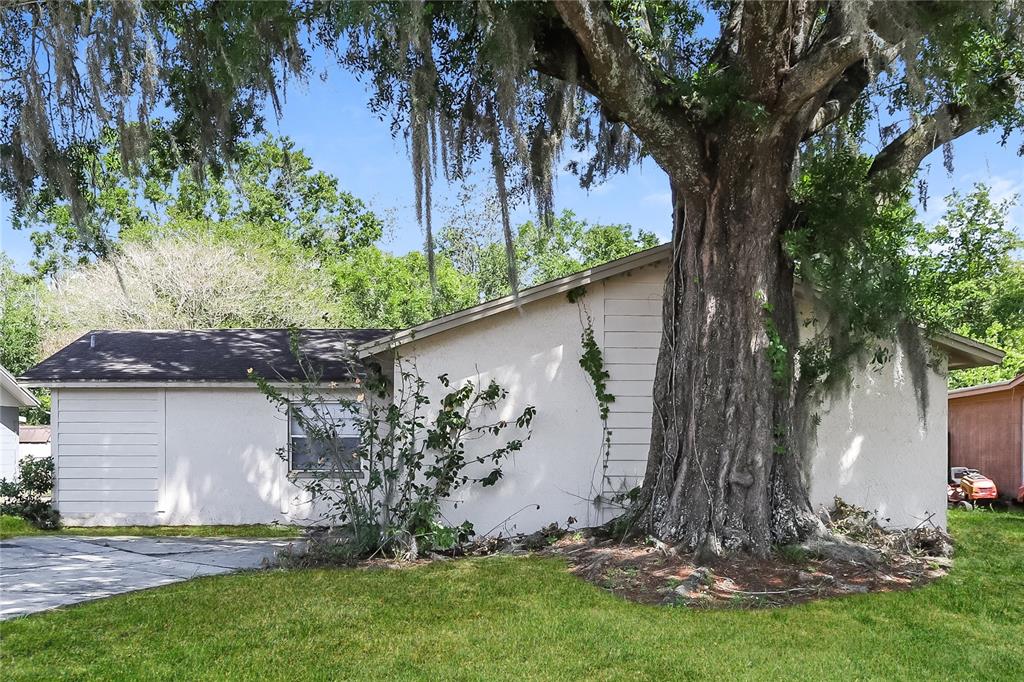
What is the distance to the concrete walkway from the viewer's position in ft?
21.2

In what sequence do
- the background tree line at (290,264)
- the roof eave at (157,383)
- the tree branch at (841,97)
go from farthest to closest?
the background tree line at (290,264)
the roof eave at (157,383)
the tree branch at (841,97)

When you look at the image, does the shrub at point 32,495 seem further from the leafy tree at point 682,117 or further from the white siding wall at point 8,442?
the leafy tree at point 682,117

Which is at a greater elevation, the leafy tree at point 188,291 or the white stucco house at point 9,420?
the leafy tree at point 188,291

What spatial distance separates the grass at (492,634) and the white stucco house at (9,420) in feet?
33.0

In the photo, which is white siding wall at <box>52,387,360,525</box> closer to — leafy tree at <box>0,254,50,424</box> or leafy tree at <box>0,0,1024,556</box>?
leafy tree at <box>0,0,1024,556</box>

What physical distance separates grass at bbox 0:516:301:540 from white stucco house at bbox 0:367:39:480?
154 inches

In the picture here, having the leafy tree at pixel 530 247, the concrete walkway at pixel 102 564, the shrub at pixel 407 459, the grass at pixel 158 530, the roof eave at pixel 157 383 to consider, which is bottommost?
the grass at pixel 158 530

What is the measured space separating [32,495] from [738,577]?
10398mm

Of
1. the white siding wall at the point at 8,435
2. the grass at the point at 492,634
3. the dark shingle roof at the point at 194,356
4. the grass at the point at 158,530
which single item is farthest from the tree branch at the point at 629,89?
the white siding wall at the point at 8,435

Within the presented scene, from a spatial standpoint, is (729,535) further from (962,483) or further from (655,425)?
(962,483)

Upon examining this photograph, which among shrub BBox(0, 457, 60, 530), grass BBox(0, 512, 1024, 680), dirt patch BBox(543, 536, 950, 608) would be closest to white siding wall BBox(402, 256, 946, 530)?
dirt patch BBox(543, 536, 950, 608)

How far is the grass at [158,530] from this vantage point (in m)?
10.4

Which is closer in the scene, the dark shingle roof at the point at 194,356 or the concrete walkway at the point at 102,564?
the concrete walkway at the point at 102,564

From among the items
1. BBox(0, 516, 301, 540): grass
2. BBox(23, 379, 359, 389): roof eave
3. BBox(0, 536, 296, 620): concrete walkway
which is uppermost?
BBox(23, 379, 359, 389): roof eave
